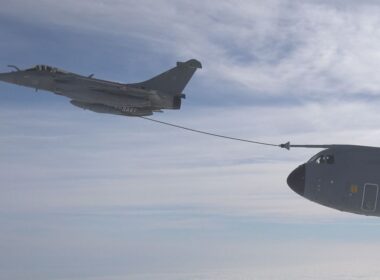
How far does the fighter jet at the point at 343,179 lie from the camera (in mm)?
33219

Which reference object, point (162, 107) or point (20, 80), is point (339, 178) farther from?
point (20, 80)

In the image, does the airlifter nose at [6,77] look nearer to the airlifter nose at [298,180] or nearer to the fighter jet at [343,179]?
the airlifter nose at [298,180]

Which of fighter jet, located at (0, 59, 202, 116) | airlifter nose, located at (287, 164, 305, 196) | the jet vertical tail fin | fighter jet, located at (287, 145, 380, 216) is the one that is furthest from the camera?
the jet vertical tail fin

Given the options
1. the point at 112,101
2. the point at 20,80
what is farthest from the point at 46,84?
the point at 112,101

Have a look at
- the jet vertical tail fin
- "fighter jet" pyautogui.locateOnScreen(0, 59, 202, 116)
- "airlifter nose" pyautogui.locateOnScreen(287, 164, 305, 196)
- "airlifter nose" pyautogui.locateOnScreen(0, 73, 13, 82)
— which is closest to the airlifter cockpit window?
"airlifter nose" pyautogui.locateOnScreen(287, 164, 305, 196)

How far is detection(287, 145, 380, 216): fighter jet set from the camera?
33219 mm

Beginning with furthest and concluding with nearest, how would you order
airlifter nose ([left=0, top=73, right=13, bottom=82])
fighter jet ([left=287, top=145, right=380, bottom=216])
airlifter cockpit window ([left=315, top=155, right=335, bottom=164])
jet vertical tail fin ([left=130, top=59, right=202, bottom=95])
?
airlifter nose ([left=0, top=73, right=13, bottom=82]) < jet vertical tail fin ([left=130, top=59, right=202, bottom=95]) < airlifter cockpit window ([left=315, top=155, right=335, bottom=164]) < fighter jet ([left=287, top=145, right=380, bottom=216])

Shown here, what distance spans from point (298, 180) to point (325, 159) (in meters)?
2.28

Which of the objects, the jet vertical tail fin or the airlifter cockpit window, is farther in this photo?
the jet vertical tail fin

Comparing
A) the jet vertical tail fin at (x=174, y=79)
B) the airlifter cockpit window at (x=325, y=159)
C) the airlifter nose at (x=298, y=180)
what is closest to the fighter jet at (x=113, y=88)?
the jet vertical tail fin at (x=174, y=79)

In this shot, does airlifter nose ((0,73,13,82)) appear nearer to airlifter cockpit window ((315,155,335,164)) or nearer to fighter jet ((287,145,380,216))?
fighter jet ((287,145,380,216))

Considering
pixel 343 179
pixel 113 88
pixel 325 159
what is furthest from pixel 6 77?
pixel 343 179

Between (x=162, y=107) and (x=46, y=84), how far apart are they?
13.0 m

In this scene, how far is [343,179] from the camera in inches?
1320
